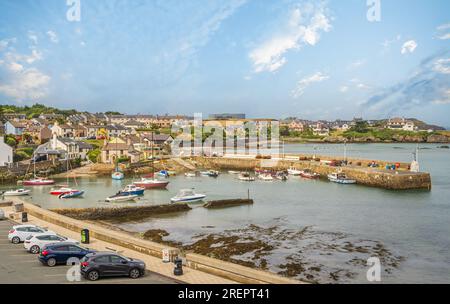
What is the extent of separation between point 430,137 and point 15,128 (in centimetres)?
14092

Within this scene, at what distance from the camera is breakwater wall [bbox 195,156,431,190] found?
44938mm

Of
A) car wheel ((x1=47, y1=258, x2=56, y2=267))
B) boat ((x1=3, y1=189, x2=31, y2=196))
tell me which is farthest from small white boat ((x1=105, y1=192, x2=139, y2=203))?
car wheel ((x1=47, y1=258, x2=56, y2=267))

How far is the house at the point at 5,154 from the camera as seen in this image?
182 feet

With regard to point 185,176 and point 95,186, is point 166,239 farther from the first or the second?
point 185,176

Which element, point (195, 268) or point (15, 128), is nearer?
point (195, 268)

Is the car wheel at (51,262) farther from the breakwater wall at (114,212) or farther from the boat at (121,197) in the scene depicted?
the boat at (121,197)

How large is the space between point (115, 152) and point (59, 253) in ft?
170

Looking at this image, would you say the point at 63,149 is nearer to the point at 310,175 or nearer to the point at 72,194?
the point at 72,194

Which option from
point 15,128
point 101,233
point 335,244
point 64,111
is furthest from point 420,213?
point 64,111

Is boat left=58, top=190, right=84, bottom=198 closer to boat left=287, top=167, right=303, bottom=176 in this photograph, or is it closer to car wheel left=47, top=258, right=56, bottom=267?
car wheel left=47, top=258, right=56, bottom=267

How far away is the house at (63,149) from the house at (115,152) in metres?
4.39

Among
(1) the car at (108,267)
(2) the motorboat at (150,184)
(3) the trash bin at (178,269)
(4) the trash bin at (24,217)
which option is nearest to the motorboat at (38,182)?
(2) the motorboat at (150,184)
